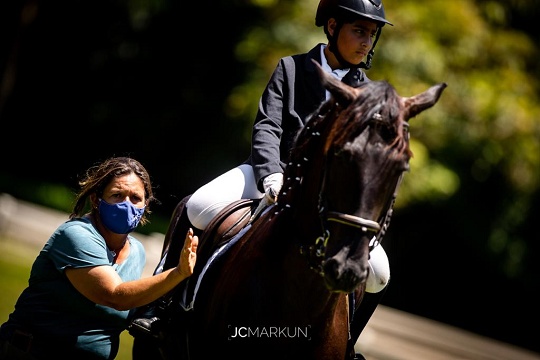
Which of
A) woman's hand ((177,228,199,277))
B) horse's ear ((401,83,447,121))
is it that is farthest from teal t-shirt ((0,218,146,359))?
horse's ear ((401,83,447,121))

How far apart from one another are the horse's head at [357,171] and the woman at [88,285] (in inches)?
41.9

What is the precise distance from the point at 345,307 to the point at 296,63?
1556 mm

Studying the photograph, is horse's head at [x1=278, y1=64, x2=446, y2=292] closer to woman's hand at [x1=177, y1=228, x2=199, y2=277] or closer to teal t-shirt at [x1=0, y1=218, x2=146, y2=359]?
woman's hand at [x1=177, y1=228, x2=199, y2=277]

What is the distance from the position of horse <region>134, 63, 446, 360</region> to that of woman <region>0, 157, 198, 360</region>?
0.31 metres

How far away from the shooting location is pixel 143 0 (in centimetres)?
2117

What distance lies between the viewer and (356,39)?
5012 millimetres

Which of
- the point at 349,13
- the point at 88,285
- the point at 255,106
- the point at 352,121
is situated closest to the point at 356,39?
the point at 349,13

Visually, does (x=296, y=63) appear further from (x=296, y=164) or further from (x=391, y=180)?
(x=391, y=180)

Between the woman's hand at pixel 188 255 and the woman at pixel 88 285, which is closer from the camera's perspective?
the woman's hand at pixel 188 255

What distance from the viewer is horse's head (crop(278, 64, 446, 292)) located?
366 centimetres

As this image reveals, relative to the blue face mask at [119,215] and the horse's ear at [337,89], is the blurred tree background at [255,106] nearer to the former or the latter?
the blue face mask at [119,215]

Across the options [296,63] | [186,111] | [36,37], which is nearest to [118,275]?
[296,63]

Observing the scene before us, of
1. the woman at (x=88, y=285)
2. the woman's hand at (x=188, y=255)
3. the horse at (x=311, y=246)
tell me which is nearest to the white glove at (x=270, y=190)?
the horse at (x=311, y=246)

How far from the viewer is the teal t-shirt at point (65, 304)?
4.75 m
